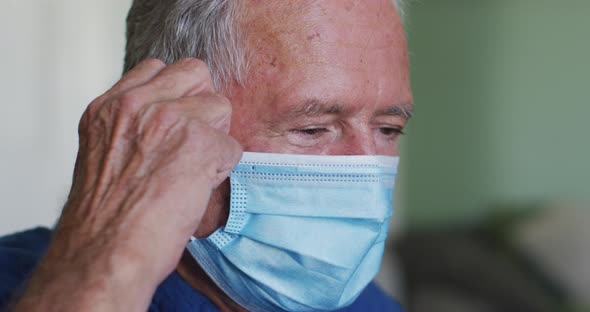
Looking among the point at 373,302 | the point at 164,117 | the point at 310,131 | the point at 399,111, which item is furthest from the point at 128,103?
the point at 373,302

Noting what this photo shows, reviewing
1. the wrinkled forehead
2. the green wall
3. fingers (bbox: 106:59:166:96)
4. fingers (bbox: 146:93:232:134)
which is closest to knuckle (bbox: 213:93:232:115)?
fingers (bbox: 146:93:232:134)

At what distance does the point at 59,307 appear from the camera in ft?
3.22

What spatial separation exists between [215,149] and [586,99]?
4097 millimetres

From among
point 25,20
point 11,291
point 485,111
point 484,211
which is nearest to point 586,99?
point 485,111

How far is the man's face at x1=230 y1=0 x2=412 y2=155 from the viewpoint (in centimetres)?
139

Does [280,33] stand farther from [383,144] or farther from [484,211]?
[484,211]

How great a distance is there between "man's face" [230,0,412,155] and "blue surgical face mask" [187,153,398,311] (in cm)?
4

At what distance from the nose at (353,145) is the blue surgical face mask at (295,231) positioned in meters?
0.02

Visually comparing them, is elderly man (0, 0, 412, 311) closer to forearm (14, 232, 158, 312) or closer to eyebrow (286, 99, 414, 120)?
eyebrow (286, 99, 414, 120)

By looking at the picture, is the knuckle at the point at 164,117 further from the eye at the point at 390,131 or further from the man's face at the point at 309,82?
the eye at the point at 390,131

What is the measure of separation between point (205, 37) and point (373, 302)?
0.79 m

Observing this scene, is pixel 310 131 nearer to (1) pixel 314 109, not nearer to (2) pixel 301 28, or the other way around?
(1) pixel 314 109

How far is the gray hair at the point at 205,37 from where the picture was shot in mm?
1413

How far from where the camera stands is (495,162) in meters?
4.90
